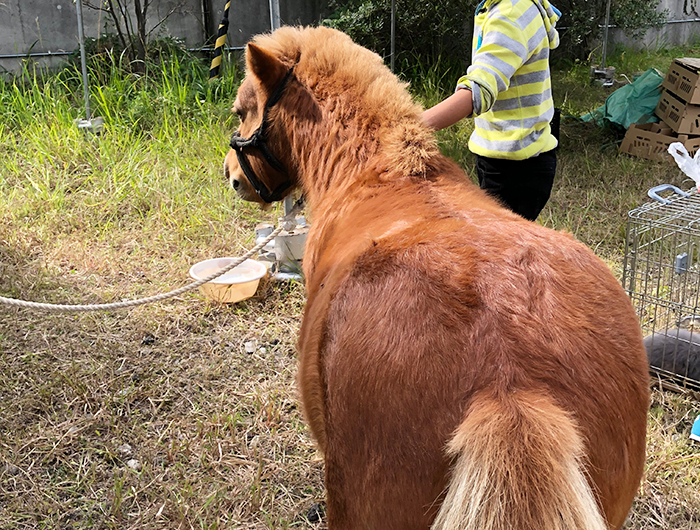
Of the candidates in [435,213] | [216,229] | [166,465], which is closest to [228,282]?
[216,229]

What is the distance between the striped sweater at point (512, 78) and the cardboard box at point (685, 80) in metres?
4.30

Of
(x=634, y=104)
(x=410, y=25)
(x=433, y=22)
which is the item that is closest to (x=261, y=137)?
(x=410, y=25)

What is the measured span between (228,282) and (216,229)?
38.2 inches

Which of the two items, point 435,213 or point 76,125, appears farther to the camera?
point 76,125

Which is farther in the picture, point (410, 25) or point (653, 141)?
point (410, 25)

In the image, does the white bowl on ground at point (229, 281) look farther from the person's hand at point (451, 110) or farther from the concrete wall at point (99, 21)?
the concrete wall at point (99, 21)

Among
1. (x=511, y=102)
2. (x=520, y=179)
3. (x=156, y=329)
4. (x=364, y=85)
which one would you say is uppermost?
Answer: (x=364, y=85)

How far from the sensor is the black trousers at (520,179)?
2.81m

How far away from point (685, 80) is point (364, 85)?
17.9 ft

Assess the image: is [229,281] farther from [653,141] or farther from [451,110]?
[653,141]

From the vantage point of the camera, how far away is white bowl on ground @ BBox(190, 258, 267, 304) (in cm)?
393

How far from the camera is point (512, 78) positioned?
8.65ft

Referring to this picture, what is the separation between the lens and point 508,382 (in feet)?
4.06

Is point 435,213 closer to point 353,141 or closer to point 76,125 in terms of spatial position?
point 353,141
